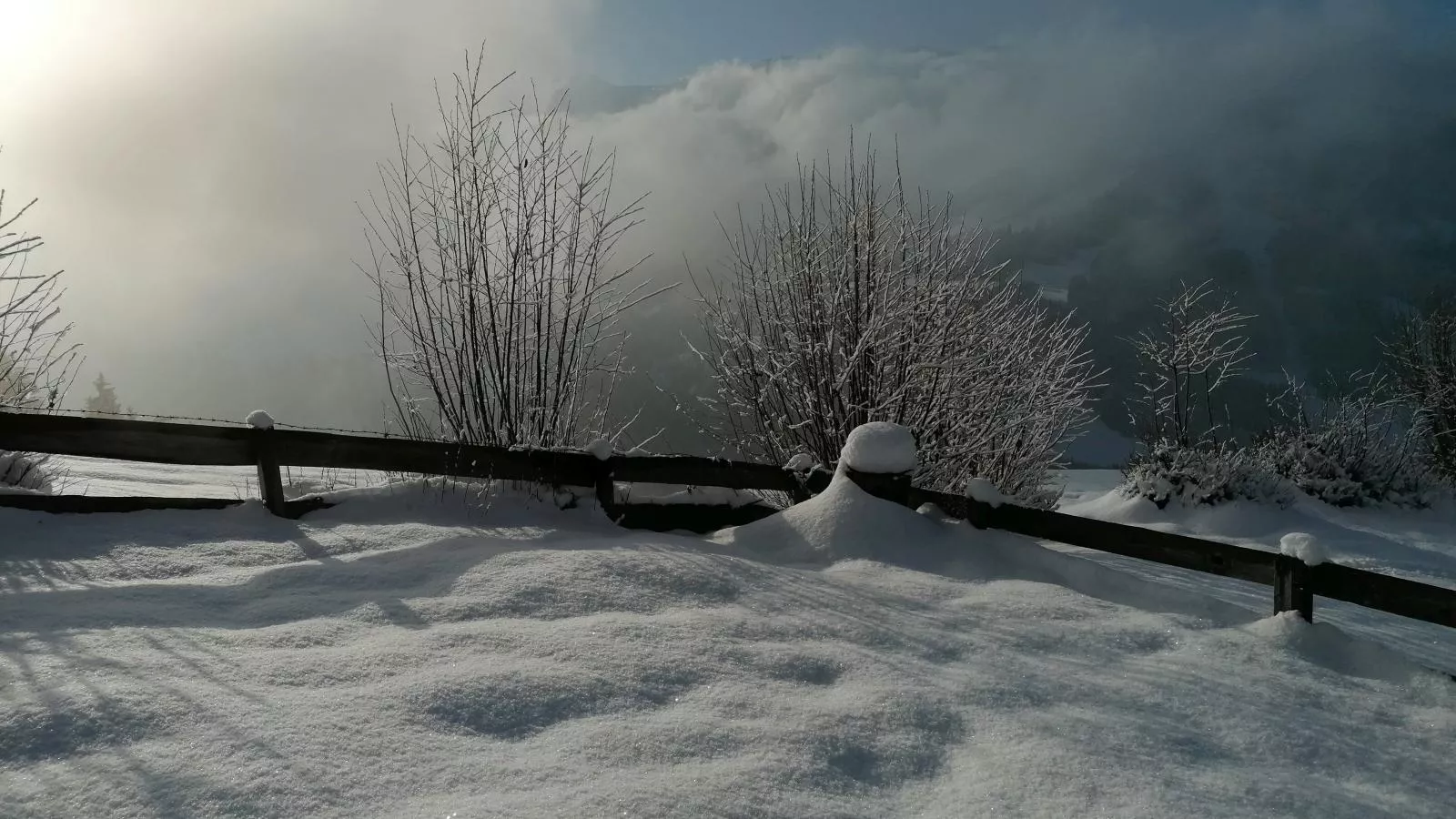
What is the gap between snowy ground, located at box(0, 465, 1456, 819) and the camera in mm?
2373

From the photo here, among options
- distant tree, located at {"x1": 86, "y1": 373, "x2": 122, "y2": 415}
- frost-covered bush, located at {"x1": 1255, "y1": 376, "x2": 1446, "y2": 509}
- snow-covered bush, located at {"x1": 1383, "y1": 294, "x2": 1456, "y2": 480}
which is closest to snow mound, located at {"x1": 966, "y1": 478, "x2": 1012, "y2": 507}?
frost-covered bush, located at {"x1": 1255, "y1": 376, "x2": 1446, "y2": 509}

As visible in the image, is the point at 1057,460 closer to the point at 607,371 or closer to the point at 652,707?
the point at 607,371

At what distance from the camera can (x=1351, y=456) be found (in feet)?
41.5

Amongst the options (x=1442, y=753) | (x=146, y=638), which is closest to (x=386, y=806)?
(x=146, y=638)

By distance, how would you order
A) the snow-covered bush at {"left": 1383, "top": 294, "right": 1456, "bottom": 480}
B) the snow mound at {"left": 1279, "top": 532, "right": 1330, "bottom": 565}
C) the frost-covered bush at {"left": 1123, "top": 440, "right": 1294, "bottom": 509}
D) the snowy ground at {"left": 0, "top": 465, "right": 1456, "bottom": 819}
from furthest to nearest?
the snow-covered bush at {"left": 1383, "top": 294, "right": 1456, "bottom": 480}
the frost-covered bush at {"left": 1123, "top": 440, "right": 1294, "bottom": 509}
the snow mound at {"left": 1279, "top": 532, "right": 1330, "bottom": 565}
the snowy ground at {"left": 0, "top": 465, "right": 1456, "bottom": 819}

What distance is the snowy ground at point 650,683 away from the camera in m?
2.37

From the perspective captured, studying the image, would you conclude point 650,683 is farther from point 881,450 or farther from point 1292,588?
point 1292,588

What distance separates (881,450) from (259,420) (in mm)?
3580

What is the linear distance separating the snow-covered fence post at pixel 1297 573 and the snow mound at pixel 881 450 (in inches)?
77.1

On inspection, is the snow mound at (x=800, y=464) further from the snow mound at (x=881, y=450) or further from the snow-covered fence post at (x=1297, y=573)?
the snow-covered fence post at (x=1297, y=573)

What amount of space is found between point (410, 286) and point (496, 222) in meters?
Answer: 0.82

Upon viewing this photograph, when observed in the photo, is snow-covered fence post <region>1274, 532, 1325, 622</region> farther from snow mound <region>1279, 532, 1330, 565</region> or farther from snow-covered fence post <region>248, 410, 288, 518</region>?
snow-covered fence post <region>248, 410, 288, 518</region>

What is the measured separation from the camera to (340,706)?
105 inches

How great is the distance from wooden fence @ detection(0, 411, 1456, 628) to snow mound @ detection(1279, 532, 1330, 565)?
3cm
